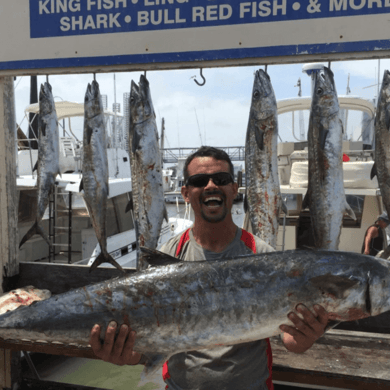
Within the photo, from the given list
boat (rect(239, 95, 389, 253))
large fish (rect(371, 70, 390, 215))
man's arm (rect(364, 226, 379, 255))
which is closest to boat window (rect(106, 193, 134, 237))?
boat (rect(239, 95, 389, 253))

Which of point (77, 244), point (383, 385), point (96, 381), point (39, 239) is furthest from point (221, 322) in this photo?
point (77, 244)

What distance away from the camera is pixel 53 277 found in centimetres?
344

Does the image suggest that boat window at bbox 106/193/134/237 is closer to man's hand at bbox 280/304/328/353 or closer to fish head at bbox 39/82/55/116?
fish head at bbox 39/82/55/116

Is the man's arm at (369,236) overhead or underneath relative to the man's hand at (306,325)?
underneath

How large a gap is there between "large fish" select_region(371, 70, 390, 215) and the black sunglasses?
1.15 metres

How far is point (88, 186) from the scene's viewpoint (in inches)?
126

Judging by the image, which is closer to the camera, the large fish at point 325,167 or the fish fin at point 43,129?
the large fish at point 325,167

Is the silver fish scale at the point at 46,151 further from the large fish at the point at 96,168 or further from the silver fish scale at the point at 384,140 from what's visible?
the silver fish scale at the point at 384,140

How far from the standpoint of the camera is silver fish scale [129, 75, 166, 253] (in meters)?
2.97

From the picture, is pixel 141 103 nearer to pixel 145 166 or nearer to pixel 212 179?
pixel 145 166

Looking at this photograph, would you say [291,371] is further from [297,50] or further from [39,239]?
[39,239]

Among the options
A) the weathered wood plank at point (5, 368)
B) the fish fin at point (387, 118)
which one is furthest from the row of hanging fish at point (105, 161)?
the fish fin at point (387, 118)

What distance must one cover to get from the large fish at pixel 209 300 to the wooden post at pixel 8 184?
159 cm

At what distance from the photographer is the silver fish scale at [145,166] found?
297 cm
